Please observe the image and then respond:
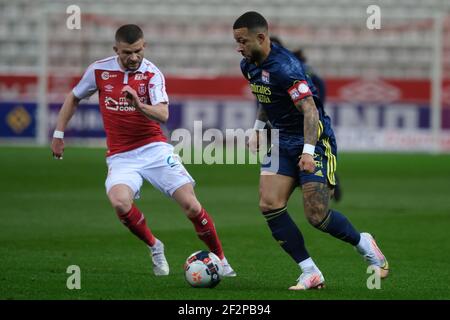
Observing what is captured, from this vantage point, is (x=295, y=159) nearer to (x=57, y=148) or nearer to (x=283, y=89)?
(x=283, y=89)

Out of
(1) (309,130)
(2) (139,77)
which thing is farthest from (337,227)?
(2) (139,77)

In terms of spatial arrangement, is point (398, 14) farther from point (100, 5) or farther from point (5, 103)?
point (5, 103)

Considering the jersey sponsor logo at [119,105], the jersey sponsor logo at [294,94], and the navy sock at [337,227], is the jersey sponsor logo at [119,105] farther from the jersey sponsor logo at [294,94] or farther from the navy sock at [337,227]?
the navy sock at [337,227]

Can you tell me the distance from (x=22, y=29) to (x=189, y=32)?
542 cm

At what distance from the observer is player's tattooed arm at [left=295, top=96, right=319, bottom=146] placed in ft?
24.3

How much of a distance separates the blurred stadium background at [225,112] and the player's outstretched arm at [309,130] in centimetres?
320

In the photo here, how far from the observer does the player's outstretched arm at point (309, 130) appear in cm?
733

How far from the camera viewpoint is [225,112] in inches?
1088

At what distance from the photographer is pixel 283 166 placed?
25.4 ft

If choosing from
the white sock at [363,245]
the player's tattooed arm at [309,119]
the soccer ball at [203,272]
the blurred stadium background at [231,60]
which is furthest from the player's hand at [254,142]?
the blurred stadium background at [231,60]

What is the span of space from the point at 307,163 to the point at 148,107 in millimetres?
1474
